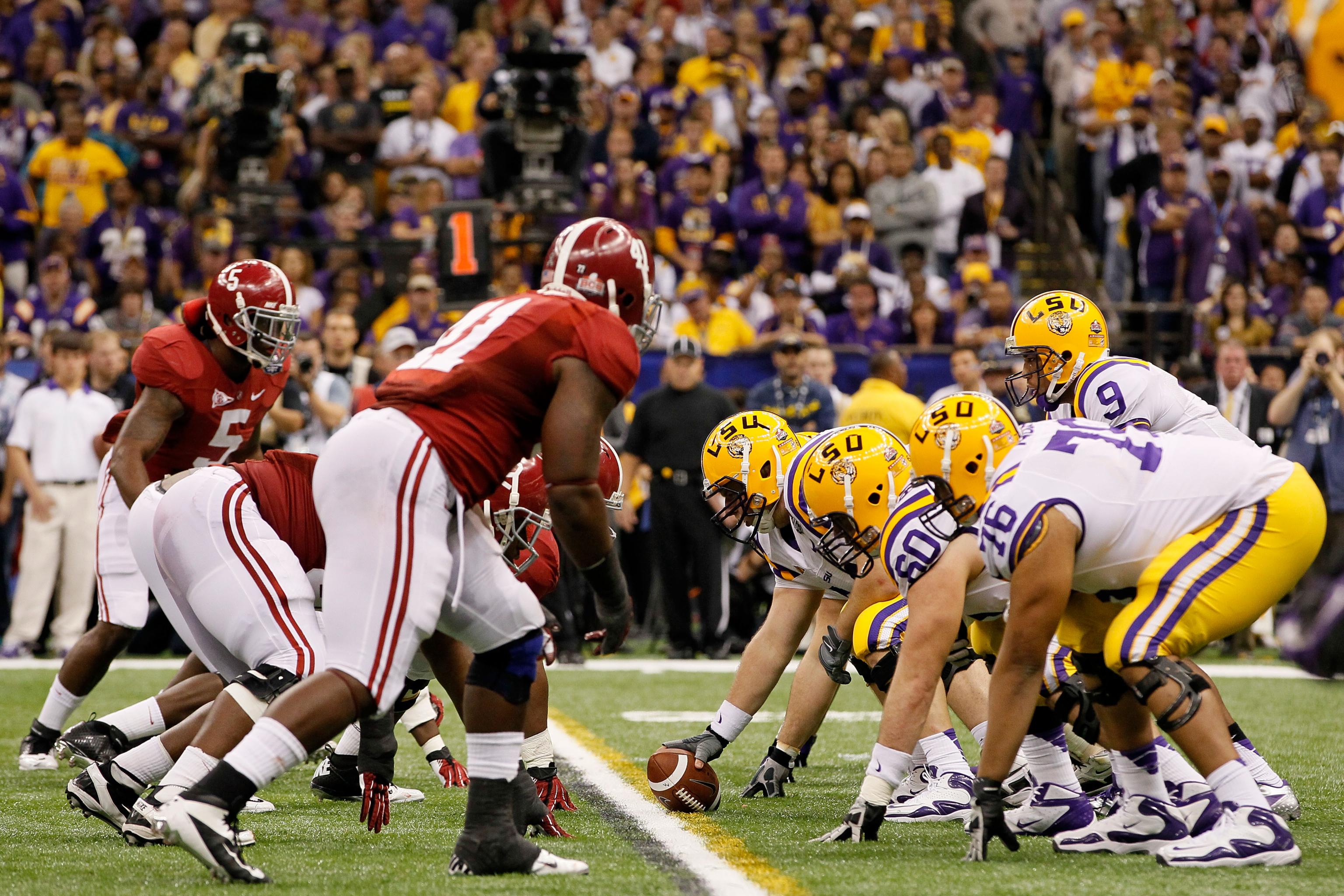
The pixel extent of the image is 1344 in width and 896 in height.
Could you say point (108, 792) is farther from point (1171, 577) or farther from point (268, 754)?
point (1171, 577)

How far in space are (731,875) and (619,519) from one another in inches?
275

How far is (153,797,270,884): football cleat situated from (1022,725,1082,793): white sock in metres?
2.48

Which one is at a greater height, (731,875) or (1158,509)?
(1158,509)

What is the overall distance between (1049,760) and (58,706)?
3.99 metres

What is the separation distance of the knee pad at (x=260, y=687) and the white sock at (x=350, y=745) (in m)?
1.36

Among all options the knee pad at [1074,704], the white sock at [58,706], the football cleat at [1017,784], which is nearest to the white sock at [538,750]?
the football cleat at [1017,784]

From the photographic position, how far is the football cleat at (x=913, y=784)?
19.0ft

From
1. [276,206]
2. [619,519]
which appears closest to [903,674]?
[619,519]

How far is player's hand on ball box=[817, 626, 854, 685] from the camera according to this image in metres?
5.70

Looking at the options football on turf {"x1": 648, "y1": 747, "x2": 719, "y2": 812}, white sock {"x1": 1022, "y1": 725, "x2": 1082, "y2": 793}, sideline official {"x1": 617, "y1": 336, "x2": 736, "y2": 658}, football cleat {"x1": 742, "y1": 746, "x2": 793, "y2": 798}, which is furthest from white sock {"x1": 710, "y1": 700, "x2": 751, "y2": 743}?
sideline official {"x1": 617, "y1": 336, "x2": 736, "y2": 658}

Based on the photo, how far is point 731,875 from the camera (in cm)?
427

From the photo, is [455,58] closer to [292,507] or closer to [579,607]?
[579,607]

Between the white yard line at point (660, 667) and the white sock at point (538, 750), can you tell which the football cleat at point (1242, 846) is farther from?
the white yard line at point (660, 667)

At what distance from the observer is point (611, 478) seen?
5719 millimetres
